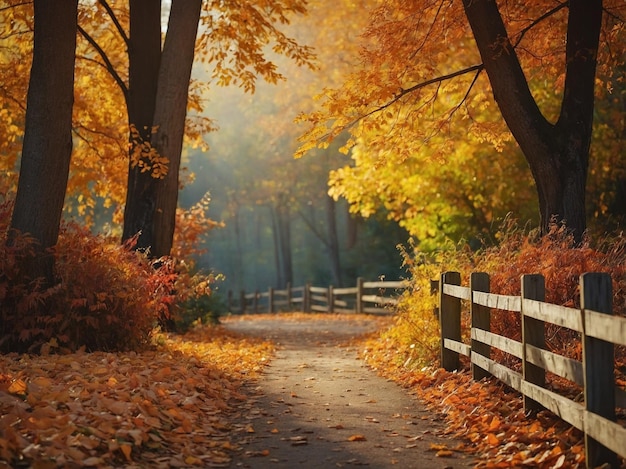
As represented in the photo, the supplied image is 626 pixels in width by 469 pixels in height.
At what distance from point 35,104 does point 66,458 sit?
6.07 m

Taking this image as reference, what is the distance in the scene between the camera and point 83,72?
17.6m

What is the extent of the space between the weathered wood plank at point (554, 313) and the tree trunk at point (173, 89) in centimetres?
851

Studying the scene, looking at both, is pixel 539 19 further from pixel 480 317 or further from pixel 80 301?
pixel 80 301

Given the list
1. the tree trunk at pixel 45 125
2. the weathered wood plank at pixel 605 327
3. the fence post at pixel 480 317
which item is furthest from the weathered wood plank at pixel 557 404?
the tree trunk at pixel 45 125

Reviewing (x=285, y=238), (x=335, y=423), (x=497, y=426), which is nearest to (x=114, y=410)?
(x=335, y=423)

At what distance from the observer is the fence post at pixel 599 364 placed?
17.8 ft

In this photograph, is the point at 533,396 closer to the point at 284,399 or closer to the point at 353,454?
the point at 353,454

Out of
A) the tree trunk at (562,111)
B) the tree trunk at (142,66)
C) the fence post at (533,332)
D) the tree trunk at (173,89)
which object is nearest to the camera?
the fence post at (533,332)

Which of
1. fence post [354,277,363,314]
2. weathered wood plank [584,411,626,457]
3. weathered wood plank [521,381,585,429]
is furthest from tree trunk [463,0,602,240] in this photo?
fence post [354,277,363,314]

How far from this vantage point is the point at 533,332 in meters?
7.03

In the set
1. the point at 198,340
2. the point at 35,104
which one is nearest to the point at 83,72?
the point at 198,340

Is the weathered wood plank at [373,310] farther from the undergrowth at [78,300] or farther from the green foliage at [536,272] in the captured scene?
the undergrowth at [78,300]

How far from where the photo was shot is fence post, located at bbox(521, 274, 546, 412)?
272 inches

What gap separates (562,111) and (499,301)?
15.6 ft
